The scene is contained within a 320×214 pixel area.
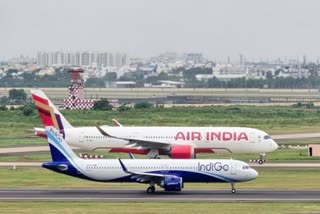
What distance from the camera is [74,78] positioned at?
190750mm

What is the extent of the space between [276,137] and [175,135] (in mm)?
32153

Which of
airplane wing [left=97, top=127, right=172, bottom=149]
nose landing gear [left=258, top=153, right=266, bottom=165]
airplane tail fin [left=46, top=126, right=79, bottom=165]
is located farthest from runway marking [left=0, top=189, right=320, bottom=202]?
airplane wing [left=97, top=127, right=172, bottom=149]

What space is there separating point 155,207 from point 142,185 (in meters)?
14.2

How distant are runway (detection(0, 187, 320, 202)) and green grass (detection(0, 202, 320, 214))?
7.39ft

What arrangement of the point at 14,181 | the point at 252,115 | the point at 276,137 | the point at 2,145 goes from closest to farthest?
1. the point at 14,181
2. the point at 2,145
3. the point at 276,137
4. the point at 252,115

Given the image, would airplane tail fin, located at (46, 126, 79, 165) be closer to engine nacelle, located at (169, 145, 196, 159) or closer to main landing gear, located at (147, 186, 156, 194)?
main landing gear, located at (147, 186, 156, 194)

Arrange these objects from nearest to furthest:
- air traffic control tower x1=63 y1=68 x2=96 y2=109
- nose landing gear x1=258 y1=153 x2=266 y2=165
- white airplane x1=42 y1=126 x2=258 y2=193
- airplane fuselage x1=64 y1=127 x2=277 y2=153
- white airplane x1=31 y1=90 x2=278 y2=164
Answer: white airplane x1=42 y1=126 x2=258 y2=193 → nose landing gear x1=258 y1=153 x2=266 y2=165 → white airplane x1=31 y1=90 x2=278 y2=164 → airplane fuselage x1=64 y1=127 x2=277 y2=153 → air traffic control tower x1=63 y1=68 x2=96 y2=109

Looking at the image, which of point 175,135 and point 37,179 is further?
point 175,135

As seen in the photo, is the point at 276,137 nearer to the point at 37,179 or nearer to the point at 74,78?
the point at 37,179

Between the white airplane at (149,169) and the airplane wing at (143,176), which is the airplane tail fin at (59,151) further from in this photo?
the airplane wing at (143,176)

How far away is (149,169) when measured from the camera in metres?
78.9

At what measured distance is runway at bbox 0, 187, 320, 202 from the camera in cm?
7326

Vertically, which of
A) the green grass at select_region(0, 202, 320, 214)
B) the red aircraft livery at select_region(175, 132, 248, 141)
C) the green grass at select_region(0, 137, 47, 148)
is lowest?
the green grass at select_region(0, 137, 47, 148)

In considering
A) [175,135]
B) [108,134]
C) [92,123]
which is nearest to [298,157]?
[175,135]
